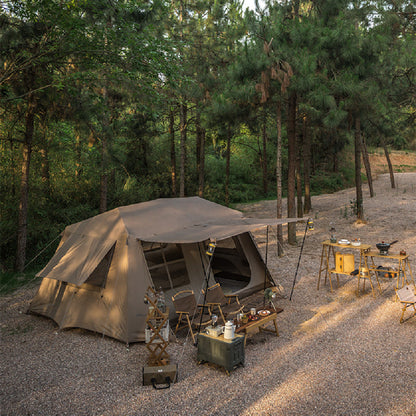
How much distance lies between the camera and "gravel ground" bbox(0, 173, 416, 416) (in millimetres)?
4066

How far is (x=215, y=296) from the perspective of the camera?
6.50 metres

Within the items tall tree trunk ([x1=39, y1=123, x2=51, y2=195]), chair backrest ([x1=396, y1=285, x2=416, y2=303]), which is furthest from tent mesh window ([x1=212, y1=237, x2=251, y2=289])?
tall tree trunk ([x1=39, y1=123, x2=51, y2=195])

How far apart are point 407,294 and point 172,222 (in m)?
4.48

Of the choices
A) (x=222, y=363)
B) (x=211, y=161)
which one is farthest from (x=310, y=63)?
(x=211, y=161)

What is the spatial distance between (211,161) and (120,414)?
22357mm

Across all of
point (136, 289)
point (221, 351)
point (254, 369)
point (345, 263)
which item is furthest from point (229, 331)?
point (345, 263)

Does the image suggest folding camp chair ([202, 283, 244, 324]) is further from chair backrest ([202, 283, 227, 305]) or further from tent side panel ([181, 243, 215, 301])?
tent side panel ([181, 243, 215, 301])

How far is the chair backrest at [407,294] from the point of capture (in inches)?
246

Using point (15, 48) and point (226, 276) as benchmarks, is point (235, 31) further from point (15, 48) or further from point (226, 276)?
point (226, 276)

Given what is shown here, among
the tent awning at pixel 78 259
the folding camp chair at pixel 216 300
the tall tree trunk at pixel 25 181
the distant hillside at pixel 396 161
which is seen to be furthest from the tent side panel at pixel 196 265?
the distant hillside at pixel 396 161

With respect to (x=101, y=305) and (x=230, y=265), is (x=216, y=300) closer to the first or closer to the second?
(x=101, y=305)

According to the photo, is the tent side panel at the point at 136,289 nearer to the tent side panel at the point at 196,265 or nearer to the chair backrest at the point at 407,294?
the tent side panel at the point at 196,265

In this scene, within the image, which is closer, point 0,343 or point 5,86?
point 0,343

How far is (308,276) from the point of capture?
9.23 metres
